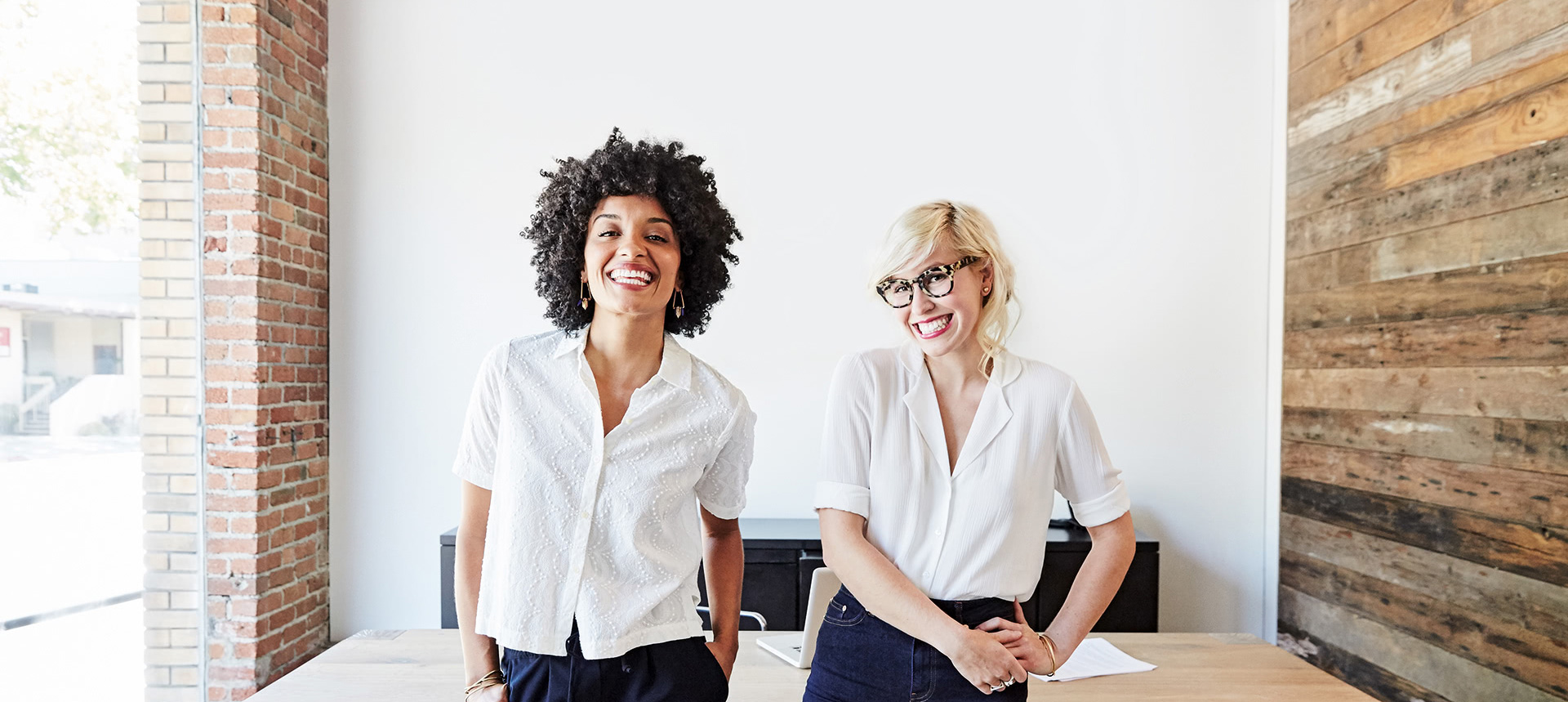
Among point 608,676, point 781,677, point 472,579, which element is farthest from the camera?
point 781,677

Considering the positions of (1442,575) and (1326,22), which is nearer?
(1442,575)

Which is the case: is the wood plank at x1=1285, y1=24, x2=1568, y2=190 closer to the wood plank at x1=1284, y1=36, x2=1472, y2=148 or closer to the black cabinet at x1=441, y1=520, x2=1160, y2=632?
the wood plank at x1=1284, y1=36, x2=1472, y2=148

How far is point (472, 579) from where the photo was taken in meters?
1.47

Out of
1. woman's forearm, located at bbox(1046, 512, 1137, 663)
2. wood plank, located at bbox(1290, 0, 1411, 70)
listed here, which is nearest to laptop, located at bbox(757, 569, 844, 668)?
woman's forearm, located at bbox(1046, 512, 1137, 663)

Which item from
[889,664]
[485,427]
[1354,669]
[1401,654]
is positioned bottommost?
[1354,669]

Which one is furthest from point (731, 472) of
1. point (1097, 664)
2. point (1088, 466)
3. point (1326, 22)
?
point (1326, 22)

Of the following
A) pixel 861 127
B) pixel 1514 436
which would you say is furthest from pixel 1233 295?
pixel 861 127

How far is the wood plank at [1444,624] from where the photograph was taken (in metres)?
2.38

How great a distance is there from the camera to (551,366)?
4.83ft

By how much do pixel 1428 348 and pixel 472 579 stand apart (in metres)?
2.77

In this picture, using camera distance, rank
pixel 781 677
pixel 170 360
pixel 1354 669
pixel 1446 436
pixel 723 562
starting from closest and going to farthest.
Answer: pixel 723 562 → pixel 781 677 → pixel 1446 436 → pixel 1354 669 → pixel 170 360

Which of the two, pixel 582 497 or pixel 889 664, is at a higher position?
pixel 582 497

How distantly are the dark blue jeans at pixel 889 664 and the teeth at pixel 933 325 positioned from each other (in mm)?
457

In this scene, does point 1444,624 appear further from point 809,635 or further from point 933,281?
point 933,281
